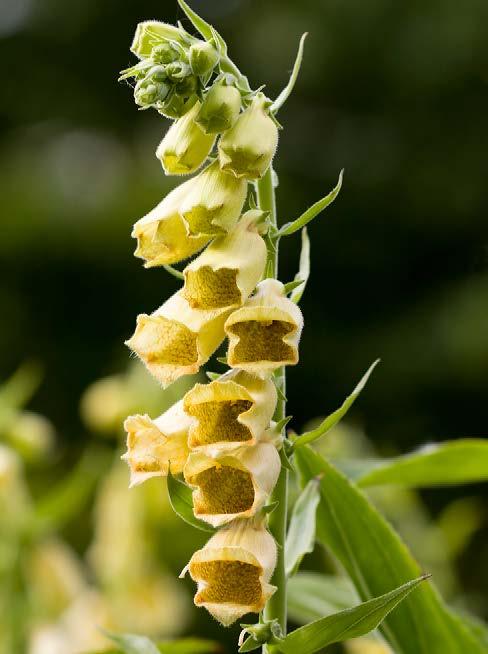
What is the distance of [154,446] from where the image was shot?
701mm

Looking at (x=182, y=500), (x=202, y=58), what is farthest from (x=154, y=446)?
(x=202, y=58)

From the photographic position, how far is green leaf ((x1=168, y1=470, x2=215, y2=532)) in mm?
699

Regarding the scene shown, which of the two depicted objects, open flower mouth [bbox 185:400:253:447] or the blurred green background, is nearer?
open flower mouth [bbox 185:400:253:447]

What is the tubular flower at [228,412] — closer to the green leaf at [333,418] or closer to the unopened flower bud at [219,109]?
the green leaf at [333,418]

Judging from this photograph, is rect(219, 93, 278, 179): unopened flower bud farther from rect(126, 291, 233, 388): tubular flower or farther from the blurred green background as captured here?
the blurred green background

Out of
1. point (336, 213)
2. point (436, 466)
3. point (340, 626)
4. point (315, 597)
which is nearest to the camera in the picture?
point (340, 626)

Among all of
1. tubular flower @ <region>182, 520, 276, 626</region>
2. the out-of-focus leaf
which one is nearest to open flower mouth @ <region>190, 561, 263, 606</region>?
tubular flower @ <region>182, 520, 276, 626</region>

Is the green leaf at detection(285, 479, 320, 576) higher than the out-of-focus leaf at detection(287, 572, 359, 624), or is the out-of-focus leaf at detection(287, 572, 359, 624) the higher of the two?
the green leaf at detection(285, 479, 320, 576)

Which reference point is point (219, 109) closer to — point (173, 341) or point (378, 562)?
point (173, 341)

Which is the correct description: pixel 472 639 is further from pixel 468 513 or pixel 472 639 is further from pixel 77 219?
pixel 77 219

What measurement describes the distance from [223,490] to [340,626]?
0.37 feet

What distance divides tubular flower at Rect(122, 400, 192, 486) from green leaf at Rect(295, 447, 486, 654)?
0.13m

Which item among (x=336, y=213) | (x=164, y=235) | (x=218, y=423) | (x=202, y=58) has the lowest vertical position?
(x=218, y=423)

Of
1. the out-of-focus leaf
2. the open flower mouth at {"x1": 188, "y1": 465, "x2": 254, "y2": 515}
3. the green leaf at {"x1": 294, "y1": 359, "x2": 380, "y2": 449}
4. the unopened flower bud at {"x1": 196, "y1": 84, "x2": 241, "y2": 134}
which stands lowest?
the out-of-focus leaf
